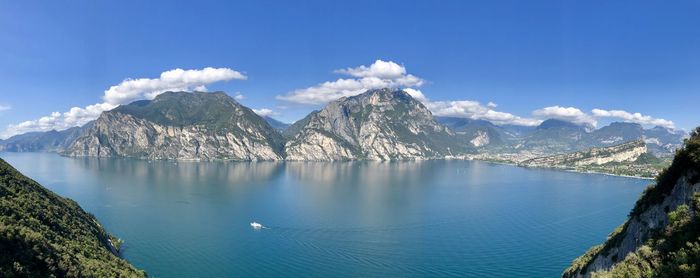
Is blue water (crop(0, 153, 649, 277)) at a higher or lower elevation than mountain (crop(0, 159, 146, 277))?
lower

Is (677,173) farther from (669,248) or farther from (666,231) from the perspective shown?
(669,248)

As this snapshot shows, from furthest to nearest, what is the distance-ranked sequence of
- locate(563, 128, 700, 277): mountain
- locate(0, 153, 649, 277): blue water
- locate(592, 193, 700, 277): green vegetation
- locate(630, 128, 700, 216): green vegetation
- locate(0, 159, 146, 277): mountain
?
locate(0, 153, 649, 277): blue water, locate(0, 159, 146, 277): mountain, locate(630, 128, 700, 216): green vegetation, locate(563, 128, 700, 277): mountain, locate(592, 193, 700, 277): green vegetation

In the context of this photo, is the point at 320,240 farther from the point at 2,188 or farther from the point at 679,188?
the point at 679,188

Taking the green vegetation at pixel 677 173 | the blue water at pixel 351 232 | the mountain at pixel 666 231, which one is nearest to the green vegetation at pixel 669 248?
the mountain at pixel 666 231

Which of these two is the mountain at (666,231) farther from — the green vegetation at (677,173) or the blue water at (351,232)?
the blue water at (351,232)

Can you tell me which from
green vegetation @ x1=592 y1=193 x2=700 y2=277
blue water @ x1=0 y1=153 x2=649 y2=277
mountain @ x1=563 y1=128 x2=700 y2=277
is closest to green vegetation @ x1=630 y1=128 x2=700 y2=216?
mountain @ x1=563 y1=128 x2=700 y2=277

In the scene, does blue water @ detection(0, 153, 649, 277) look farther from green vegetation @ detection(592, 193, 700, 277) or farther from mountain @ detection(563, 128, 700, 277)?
green vegetation @ detection(592, 193, 700, 277)

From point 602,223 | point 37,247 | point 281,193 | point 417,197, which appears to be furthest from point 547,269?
Answer: point 281,193
